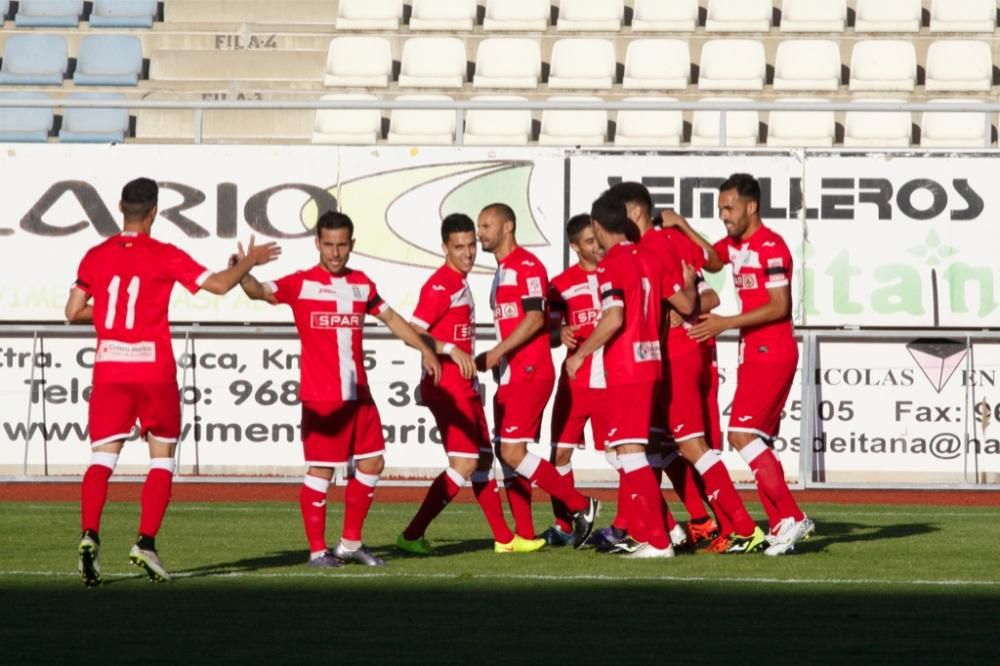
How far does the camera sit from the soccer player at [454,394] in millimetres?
10562

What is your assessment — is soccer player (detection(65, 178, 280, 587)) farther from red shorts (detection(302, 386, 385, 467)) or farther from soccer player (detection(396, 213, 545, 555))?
soccer player (detection(396, 213, 545, 555))

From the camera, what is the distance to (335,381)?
973 cm

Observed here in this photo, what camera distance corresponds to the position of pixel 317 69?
23.9m

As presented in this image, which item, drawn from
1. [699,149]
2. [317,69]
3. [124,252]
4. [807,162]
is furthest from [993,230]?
[124,252]

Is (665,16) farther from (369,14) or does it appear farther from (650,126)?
(369,14)

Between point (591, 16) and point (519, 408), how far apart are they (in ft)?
45.5

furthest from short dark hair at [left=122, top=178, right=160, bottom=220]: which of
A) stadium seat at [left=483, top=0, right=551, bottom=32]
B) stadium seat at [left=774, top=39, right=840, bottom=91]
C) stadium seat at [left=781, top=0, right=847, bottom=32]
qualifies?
stadium seat at [left=781, top=0, right=847, bottom=32]

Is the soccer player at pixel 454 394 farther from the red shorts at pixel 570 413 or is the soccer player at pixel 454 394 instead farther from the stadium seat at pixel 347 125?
the stadium seat at pixel 347 125

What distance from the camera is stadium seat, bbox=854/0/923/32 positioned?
23.2m

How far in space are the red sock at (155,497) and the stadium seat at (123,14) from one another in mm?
16757

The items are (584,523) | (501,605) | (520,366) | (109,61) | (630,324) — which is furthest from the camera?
(109,61)

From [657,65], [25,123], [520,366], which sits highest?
[657,65]

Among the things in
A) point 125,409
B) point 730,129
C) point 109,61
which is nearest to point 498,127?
point 730,129

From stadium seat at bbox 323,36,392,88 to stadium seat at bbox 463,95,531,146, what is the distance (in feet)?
5.25
